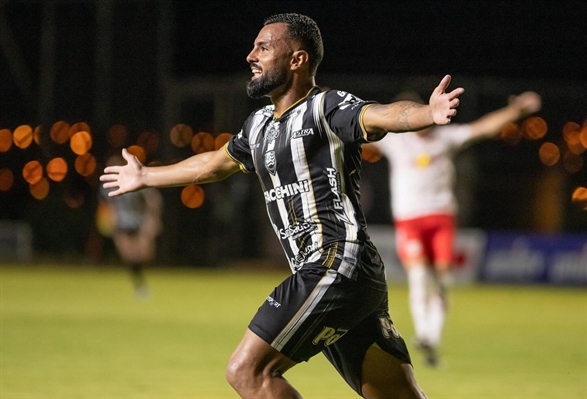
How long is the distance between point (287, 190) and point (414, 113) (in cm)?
87

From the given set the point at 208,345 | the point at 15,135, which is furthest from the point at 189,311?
the point at 15,135

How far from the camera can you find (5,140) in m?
32.0

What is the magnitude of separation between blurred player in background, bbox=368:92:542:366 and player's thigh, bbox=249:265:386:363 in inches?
213

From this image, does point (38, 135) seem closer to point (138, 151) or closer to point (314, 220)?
point (138, 151)

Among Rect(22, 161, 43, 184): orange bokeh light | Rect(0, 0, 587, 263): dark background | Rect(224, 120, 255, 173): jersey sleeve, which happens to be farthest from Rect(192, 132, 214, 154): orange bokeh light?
Rect(224, 120, 255, 173): jersey sleeve

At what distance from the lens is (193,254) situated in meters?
26.3

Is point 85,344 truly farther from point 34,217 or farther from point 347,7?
point 347,7

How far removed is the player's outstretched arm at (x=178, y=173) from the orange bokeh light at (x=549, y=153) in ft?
63.9

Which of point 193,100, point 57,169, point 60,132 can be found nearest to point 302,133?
point 193,100

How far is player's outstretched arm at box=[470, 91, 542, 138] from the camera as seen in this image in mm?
9031

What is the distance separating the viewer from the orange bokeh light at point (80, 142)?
1134 inches

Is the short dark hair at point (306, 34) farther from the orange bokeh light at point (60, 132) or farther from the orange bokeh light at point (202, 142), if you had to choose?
the orange bokeh light at point (60, 132)

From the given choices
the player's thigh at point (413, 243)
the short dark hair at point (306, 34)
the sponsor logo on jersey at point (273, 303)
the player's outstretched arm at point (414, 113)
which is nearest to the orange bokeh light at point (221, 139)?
the player's thigh at point (413, 243)

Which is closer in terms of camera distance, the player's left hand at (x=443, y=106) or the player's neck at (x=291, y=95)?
the player's left hand at (x=443, y=106)
